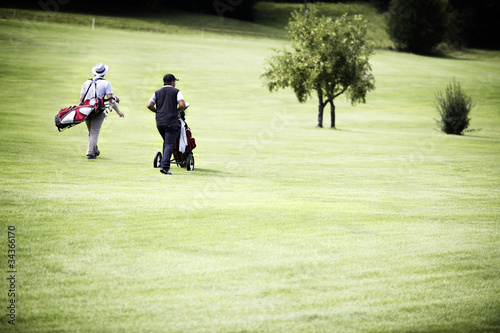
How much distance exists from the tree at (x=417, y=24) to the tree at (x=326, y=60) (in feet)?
161

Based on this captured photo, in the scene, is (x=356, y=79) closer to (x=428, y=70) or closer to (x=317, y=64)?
(x=317, y=64)

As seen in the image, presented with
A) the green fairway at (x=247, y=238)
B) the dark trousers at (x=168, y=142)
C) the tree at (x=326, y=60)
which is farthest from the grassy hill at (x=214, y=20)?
the dark trousers at (x=168, y=142)

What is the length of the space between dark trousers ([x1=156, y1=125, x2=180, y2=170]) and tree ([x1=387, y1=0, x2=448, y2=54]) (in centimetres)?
8033

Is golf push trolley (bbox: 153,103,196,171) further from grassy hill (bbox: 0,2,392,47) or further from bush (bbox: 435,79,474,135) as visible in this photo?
grassy hill (bbox: 0,2,392,47)

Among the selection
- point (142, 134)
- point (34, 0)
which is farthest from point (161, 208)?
point (34, 0)

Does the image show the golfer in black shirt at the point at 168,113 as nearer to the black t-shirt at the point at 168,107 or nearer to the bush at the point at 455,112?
the black t-shirt at the point at 168,107

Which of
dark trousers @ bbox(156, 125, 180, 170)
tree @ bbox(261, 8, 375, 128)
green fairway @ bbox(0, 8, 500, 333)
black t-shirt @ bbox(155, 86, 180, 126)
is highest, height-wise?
tree @ bbox(261, 8, 375, 128)

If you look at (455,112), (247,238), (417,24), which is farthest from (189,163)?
(417,24)

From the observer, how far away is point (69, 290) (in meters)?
5.60

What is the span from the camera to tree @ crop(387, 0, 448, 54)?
85375mm

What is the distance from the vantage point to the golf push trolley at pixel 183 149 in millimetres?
14047

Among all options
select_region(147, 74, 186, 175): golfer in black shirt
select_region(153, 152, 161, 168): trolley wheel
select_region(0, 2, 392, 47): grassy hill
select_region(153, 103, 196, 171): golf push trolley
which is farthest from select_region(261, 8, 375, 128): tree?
select_region(0, 2, 392, 47): grassy hill

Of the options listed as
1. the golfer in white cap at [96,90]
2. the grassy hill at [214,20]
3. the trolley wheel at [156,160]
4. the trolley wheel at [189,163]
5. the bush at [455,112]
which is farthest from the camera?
the grassy hill at [214,20]

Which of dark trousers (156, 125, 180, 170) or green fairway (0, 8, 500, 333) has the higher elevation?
dark trousers (156, 125, 180, 170)
